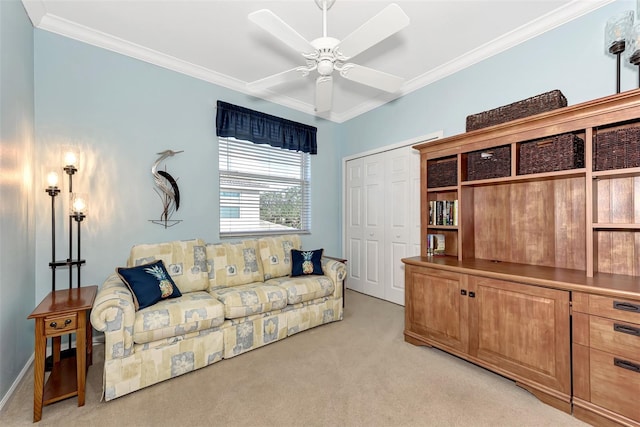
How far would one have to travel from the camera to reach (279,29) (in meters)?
1.65

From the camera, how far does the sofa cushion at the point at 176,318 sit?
1.97 metres

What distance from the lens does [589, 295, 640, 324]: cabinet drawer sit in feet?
4.90

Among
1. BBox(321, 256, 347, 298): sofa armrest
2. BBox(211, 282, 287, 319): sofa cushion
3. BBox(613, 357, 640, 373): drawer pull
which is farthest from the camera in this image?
BBox(321, 256, 347, 298): sofa armrest

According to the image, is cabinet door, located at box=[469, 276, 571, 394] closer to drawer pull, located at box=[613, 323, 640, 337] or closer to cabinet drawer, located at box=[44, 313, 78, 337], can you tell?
drawer pull, located at box=[613, 323, 640, 337]

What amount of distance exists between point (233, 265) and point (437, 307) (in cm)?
205

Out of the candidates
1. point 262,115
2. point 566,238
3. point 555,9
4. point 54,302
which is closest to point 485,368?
point 566,238

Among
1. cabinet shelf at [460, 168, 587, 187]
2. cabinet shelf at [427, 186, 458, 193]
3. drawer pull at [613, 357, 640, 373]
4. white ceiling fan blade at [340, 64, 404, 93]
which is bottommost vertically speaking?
drawer pull at [613, 357, 640, 373]

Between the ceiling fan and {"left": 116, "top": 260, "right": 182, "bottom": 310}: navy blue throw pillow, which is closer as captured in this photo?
the ceiling fan

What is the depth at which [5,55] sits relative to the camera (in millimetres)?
1859

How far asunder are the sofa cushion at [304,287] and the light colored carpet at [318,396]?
497 mm

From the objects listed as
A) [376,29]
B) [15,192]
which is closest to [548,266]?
[376,29]

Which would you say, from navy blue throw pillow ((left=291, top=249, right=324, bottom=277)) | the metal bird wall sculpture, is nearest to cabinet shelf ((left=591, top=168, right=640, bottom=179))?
navy blue throw pillow ((left=291, top=249, right=324, bottom=277))

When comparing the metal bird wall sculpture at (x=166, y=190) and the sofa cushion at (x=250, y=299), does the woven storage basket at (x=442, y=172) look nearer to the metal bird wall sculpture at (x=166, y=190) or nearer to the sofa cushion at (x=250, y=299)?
the sofa cushion at (x=250, y=299)

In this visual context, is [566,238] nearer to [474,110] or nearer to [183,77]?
[474,110]
